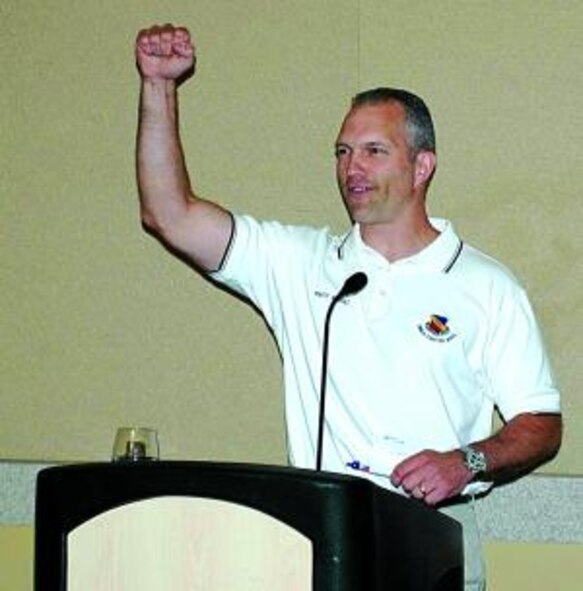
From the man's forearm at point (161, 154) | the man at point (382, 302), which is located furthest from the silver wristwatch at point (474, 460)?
the man's forearm at point (161, 154)

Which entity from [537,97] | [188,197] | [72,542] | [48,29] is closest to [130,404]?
[188,197]

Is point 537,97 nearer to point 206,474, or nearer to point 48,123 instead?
point 48,123

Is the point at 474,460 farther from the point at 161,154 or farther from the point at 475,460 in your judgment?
the point at 161,154

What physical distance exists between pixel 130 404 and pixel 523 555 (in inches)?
37.9

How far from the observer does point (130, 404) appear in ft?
10.4

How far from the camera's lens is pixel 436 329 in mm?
2662

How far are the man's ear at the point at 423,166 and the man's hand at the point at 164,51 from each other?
0.52 meters

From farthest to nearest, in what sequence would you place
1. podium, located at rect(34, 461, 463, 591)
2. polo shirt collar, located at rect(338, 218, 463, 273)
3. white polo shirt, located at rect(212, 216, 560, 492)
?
polo shirt collar, located at rect(338, 218, 463, 273)
white polo shirt, located at rect(212, 216, 560, 492)
podium, located at rect(34, 461, 463, 591)

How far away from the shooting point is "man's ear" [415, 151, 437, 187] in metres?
2.80

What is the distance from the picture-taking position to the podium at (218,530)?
59.3 inches

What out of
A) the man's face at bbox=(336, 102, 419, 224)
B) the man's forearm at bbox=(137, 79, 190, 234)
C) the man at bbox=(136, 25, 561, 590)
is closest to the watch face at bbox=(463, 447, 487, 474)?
the man at bbox=(136, 25, 561, 590)

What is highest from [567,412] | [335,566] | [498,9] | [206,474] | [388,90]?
[498,9]

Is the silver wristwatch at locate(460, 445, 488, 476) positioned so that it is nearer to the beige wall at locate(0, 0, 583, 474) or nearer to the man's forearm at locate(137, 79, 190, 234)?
the beige wall at locate(0, 0, 583, 474)

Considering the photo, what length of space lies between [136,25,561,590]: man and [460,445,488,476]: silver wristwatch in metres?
0.10
